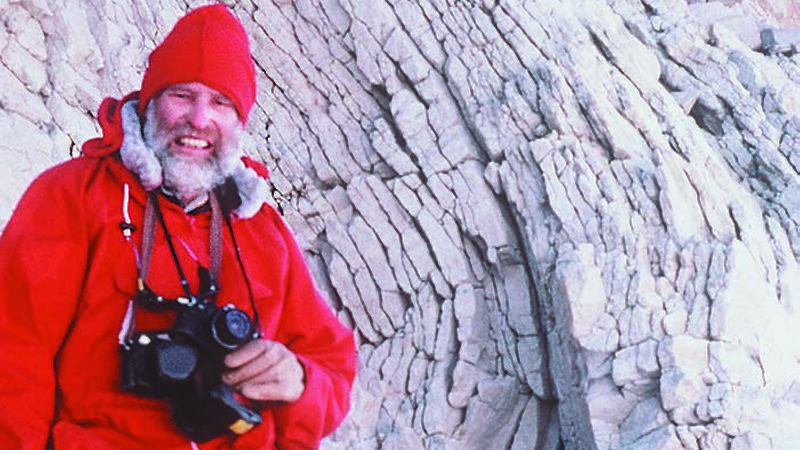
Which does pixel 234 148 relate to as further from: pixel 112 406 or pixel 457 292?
pixel 457 292

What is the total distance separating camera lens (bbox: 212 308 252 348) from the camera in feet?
9.38

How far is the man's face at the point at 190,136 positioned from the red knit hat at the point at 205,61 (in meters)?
0.03

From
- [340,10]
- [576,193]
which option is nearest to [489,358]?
[576,193]

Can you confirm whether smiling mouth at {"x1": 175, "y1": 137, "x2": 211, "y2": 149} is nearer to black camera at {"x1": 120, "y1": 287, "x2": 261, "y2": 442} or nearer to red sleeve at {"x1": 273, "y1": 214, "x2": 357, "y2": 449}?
red sleeve at {"x1": 273, "y1": 214, "x2": 357, "y2": 449}

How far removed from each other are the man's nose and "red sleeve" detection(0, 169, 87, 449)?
0.42 meters

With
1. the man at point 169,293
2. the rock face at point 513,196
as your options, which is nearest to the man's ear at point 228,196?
the man at point 169,293

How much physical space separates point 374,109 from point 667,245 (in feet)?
8.40

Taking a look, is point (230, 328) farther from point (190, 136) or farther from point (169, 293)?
point (190, 136)

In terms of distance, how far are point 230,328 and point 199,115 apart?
717 mm

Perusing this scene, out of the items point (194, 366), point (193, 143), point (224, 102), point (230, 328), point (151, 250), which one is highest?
point (224, 102)

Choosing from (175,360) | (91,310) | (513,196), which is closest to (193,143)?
(91,310)

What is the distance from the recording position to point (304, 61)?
8.63 m

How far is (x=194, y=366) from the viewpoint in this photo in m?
2.86

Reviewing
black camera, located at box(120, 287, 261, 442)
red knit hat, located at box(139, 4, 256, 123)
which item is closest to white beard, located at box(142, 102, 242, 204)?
red knit hat, located at box(139, 4, 256, 123)
